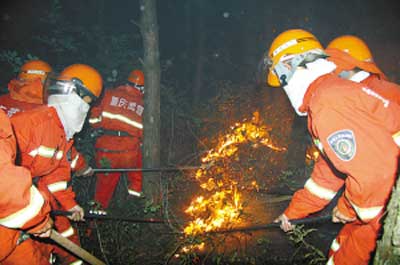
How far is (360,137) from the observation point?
7.07 feet

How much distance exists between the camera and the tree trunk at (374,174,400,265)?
1.45 metres

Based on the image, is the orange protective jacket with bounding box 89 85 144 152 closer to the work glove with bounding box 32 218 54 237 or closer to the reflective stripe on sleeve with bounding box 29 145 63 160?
the reflective stripe on sleeve with bounding box 29 145 63 160

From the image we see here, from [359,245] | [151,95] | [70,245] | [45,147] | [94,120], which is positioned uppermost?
[151,95]

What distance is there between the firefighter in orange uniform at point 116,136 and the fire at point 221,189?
143cm

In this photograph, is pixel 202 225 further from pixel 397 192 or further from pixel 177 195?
pixel 397 192

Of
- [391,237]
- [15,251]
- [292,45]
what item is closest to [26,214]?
[15,251]

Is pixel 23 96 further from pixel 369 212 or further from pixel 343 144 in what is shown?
pixel 369 212

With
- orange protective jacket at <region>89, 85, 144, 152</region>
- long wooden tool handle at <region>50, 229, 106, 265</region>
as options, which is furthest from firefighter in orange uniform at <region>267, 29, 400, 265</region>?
orange protective jacket at <region>89, 85, 144, 152</region>

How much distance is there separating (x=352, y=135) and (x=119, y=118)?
458 cm

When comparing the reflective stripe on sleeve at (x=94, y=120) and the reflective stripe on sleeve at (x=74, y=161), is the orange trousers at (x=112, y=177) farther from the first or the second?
the reflective stripe on sleeve at (x=74, y=161)

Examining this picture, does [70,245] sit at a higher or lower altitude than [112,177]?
higher

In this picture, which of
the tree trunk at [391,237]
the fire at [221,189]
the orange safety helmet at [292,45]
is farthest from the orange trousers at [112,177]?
the tree trunk at [391,237]

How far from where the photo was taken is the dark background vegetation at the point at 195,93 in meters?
4.85

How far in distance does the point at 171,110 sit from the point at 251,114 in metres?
2.65
